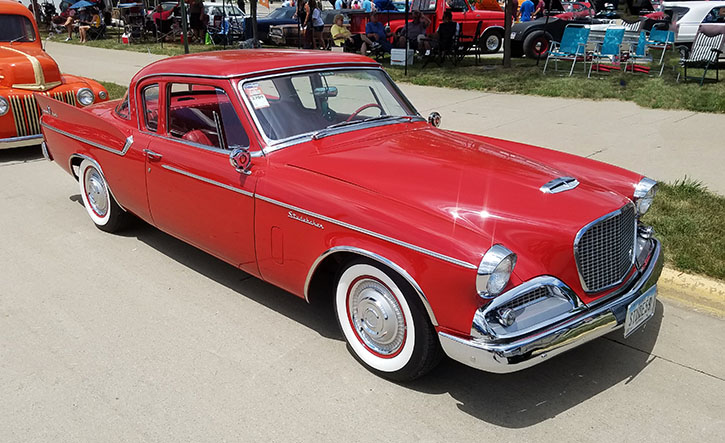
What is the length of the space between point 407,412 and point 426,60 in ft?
45.2

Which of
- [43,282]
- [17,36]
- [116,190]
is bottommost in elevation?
[43,282]

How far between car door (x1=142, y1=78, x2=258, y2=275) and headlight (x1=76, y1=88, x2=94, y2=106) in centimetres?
417

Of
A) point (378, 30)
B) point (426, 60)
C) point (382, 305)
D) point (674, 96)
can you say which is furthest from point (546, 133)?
point (378, 30)

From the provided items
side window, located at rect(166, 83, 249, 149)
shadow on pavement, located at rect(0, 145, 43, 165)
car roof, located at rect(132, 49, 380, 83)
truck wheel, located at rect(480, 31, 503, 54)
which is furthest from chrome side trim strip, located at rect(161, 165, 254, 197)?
truck wheel, located at rect(480, 31, 503, 54)

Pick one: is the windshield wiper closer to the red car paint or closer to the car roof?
the red car paint

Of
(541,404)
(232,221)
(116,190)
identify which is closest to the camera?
(541,404)

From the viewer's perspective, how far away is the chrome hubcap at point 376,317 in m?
3.24

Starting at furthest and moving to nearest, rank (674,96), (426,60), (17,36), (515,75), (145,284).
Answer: (426,60) < (515,75) < (674,96) < (17,36) < (145,284)

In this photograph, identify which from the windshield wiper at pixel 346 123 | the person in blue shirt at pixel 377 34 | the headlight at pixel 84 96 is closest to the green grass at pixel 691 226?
the windshield wiper at pixel 346 123

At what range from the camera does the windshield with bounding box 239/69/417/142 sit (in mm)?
3965

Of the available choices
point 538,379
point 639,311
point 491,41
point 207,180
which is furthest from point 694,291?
point 491,41

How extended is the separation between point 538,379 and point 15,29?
9492 millimetres

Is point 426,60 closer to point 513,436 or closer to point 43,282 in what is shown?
point 43,282

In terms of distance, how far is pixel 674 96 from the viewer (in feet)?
34.2
